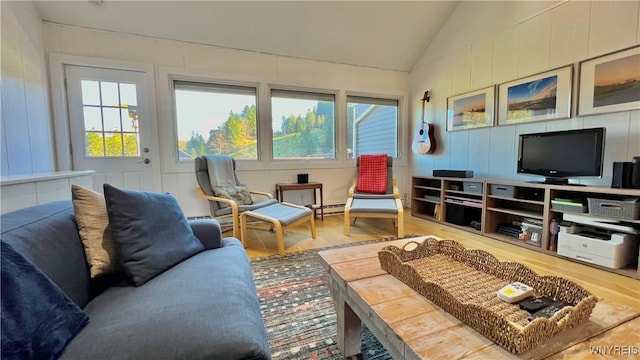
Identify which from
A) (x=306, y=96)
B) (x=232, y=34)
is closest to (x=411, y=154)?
(x=306, y=96)

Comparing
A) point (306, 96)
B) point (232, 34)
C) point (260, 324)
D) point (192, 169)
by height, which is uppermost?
point (232, 34)

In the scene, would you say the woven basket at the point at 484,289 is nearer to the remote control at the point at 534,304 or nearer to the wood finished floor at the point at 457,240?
the remote control at the point at 534,304

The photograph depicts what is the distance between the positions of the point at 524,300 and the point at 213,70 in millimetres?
3659

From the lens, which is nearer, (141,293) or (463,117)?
(141,293)

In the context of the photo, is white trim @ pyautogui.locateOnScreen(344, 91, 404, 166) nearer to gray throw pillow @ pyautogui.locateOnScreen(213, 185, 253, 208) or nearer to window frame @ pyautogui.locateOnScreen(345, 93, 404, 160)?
window frame @ pyautogui.locateOnScreen(345, 93, 404, 160)

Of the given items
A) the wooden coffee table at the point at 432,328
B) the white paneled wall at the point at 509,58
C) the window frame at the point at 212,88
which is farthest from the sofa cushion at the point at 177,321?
the white paneled wall at the point at 509,58

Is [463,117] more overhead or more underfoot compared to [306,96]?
more underfoot

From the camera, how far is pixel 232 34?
128 inches

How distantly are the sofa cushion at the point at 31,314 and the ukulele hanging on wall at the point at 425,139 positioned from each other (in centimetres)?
405

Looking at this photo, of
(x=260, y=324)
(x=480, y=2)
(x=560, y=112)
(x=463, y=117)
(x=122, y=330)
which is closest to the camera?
(x=122, y=330)

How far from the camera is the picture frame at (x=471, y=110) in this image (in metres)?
3.22

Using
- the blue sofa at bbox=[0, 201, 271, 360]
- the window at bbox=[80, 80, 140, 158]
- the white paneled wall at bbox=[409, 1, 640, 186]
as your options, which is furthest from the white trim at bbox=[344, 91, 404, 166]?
the blue sofa at bbox=[0, 201, 271, 360]

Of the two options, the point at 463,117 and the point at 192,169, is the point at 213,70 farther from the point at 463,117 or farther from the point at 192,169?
the point at 463,117

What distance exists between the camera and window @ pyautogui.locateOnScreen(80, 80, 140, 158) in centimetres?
295
